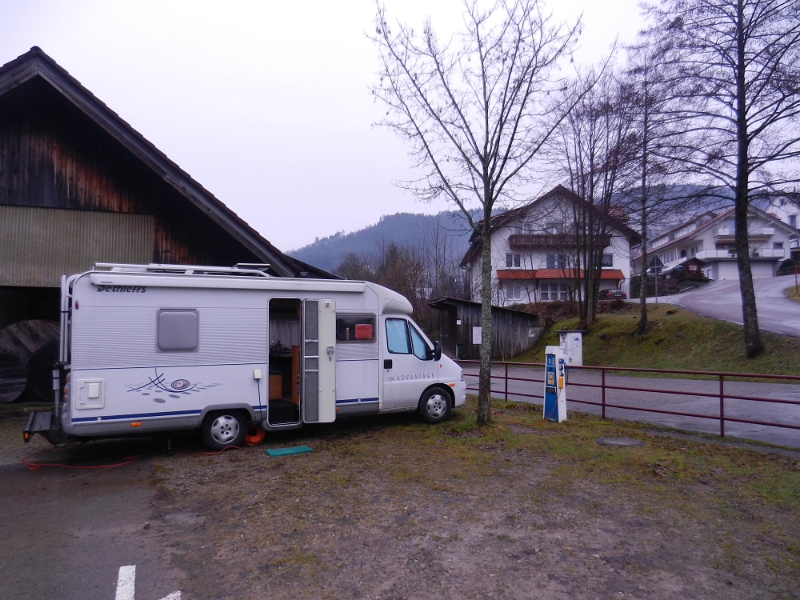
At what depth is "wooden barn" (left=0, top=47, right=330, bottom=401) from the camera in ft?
39.3

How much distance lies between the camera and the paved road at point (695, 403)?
1091cm

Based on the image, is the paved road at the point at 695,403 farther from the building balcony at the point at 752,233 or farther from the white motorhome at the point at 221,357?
the building balcony at the point at 752,233

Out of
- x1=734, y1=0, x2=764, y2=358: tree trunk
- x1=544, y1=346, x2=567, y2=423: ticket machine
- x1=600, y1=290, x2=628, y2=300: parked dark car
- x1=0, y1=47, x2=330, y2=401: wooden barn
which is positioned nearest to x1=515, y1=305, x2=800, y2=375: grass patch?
x1=734, y1=0, x2=764, y2=358: tree trunk

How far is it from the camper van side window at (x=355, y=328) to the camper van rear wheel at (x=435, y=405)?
1.62 metres

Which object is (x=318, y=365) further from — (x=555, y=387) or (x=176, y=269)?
(x=555, y=387)

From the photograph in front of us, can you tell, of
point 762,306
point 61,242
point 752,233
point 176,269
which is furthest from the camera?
point 752,233

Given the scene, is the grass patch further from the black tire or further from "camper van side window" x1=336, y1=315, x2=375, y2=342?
"camper van side window" x1=336, y1=315, x2=375, y2=342

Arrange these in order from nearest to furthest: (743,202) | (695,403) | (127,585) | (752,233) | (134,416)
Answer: (127,585) < (134,416) < (695,403) < (743,202) < (752,233)

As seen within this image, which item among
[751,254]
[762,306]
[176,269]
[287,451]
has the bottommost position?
[287,451]

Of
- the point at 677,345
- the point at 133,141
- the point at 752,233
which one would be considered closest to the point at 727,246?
the point at 752,233

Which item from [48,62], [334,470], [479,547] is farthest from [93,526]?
[48,62]

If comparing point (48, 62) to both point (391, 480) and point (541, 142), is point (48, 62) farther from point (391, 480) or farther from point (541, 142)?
point (391, 480)

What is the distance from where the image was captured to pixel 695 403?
14.7 metres

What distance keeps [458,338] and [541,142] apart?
81.0 feet
